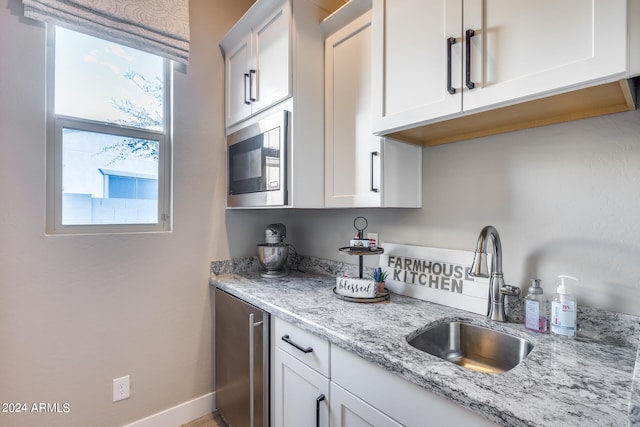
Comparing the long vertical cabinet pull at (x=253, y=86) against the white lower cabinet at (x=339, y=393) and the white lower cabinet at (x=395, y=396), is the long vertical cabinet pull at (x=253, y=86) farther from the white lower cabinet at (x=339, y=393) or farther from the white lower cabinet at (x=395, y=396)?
the white lower cabinet at (x=395, y=396)

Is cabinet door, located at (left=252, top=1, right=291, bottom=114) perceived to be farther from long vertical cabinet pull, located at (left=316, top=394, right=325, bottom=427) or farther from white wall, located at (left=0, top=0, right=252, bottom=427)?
long vertical cabinet pull, located at (left=316, top=394, right=325, bottom=427)

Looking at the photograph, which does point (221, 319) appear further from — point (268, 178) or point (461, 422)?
point (461, 422)

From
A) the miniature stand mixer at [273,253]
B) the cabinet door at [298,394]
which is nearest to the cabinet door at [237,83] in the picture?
the miniature stand mixer at [273,253]

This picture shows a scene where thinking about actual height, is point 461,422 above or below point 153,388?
above

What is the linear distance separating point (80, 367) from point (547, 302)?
2.14 metres

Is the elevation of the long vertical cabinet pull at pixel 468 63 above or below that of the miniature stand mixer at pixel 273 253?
above

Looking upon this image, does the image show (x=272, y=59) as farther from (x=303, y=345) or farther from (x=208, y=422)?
(x=208, y=422)

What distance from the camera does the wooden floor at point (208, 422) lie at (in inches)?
73.4

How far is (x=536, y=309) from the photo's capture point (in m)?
1.04

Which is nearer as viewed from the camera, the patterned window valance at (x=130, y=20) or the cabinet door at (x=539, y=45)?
the cabinet door at (x=539, y=45)

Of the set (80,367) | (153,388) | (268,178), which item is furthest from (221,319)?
(268,178)

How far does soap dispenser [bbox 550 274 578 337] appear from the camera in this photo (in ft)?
3.22

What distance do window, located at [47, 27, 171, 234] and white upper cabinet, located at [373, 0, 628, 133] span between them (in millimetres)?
1369

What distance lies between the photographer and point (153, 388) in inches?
70.3
